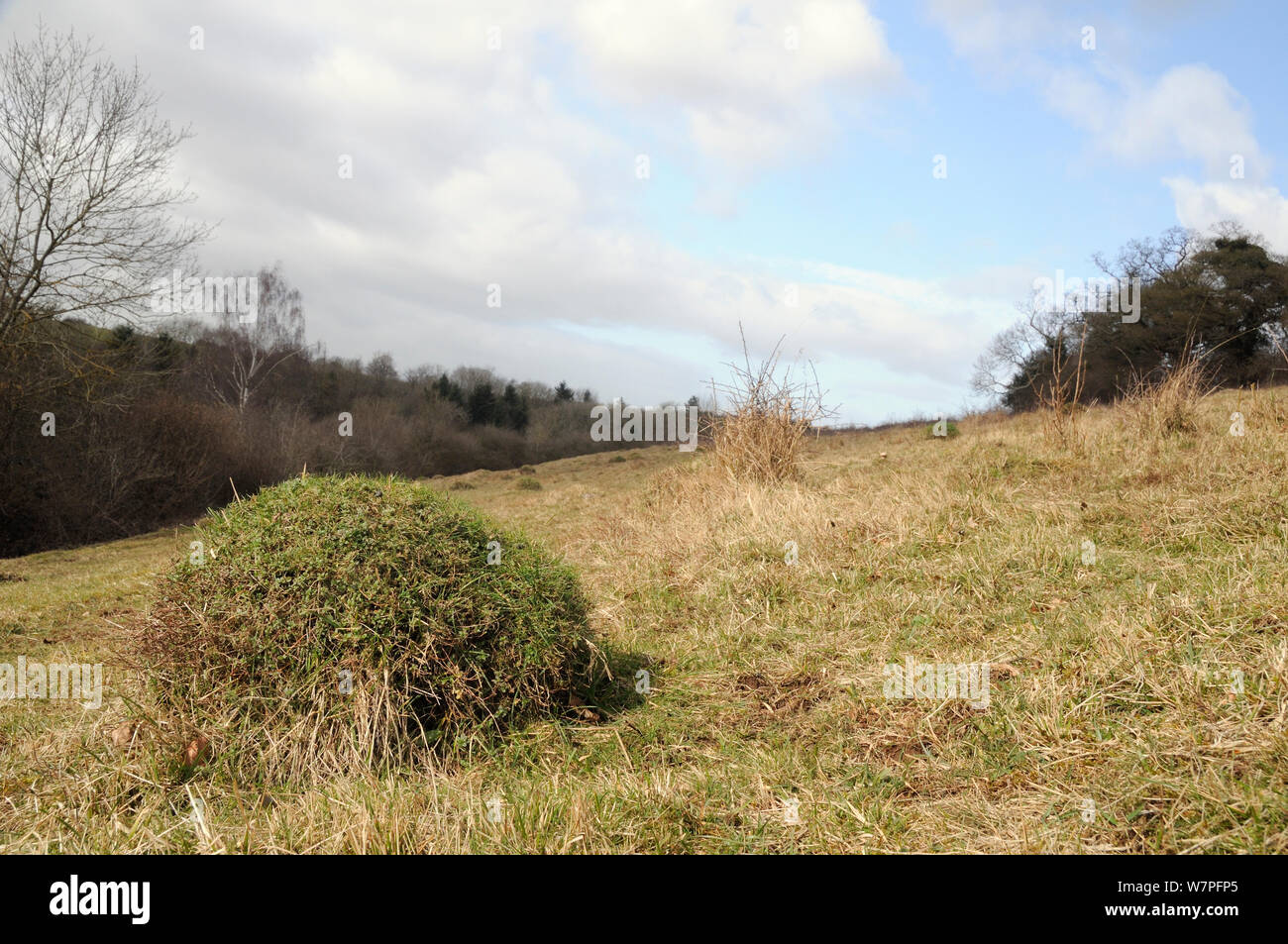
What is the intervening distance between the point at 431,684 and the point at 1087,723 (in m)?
2.78

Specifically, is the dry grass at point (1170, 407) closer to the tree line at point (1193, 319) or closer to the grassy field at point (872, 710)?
the grassy field at point (872, 710)

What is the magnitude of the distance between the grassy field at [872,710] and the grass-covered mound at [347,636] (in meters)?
0.20

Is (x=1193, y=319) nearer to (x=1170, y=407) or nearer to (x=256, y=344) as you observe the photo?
(x=1170, y=407)

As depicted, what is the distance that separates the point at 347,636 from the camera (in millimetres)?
3326

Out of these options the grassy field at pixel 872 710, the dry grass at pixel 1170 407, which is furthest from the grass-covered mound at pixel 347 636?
the dry grass at pixel 1170 407

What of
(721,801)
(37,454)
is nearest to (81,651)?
(721,801)

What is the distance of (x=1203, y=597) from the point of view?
13.0 ft

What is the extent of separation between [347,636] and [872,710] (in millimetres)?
2499

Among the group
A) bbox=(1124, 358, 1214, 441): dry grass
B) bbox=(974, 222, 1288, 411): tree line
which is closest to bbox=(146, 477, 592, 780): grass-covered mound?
bbox=(1124, 358, 1214, 441): dry grass

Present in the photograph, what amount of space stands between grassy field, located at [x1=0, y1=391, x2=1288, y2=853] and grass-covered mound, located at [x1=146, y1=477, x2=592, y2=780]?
20 cm

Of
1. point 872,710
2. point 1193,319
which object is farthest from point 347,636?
point 1193,319

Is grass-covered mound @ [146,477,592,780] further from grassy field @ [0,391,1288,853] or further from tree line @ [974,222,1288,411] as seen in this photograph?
tree line @ [974,222,1288,411]

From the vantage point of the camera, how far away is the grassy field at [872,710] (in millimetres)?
2525
